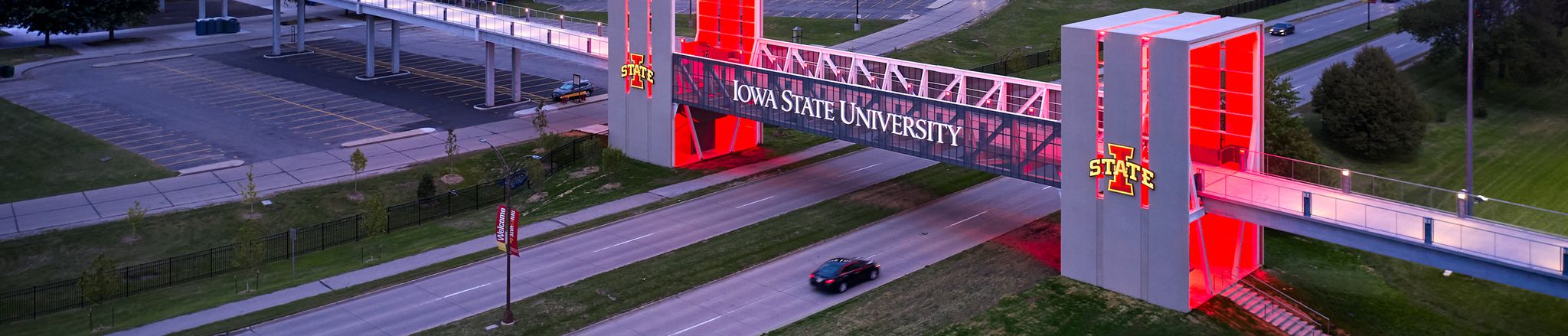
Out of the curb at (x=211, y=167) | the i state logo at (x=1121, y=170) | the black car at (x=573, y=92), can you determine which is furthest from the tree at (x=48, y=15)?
the i state logo at (x=1121, y=170)

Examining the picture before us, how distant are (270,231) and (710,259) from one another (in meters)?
25.2

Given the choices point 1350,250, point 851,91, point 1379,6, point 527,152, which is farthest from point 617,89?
point 1379,6

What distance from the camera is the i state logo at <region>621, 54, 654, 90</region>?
8000 centimetres

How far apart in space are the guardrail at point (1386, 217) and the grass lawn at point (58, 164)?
61.5m

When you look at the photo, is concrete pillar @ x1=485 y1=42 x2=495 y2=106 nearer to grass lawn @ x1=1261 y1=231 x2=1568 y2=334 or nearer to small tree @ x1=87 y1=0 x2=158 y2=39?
small tree @ x1=87 y1=0 x2=158 y2=39

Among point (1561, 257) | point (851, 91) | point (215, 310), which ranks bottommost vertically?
point (215, 310)

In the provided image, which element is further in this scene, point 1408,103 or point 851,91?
point 1408,103

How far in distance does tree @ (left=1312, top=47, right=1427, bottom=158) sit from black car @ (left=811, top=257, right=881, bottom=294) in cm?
3963

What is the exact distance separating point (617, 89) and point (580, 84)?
65.2 ft

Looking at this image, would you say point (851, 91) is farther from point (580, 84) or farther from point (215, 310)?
point (580, 84)

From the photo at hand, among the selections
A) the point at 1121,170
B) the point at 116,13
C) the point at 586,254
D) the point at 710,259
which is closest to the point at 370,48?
the point at 116,13

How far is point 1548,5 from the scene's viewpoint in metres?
95.9

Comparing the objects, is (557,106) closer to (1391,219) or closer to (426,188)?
(426,188)

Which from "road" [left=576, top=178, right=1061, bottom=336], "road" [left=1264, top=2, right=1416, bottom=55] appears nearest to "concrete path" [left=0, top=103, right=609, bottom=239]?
"road" [left=576, top=178, right=1061, bottom=336]
